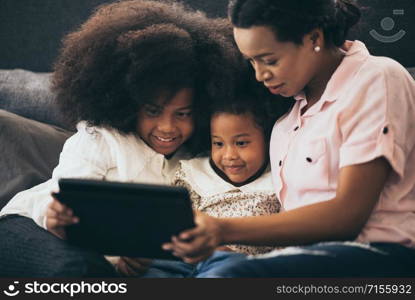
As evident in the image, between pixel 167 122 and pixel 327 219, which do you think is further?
pixel 167 122

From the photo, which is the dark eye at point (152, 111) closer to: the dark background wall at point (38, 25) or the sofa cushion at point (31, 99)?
the sofa cushion at point (31, 99)

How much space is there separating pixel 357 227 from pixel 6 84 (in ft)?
4.68

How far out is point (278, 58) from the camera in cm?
137

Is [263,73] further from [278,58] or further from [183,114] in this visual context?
[183,114]

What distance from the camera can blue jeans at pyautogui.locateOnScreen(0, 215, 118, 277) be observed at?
1.37 meters

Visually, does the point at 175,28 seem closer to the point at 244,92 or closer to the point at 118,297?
the point at 244,92

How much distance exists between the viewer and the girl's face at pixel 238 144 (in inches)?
63.5

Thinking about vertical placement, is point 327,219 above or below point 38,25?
below

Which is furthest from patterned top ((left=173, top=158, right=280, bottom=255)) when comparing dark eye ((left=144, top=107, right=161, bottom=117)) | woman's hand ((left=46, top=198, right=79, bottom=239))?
woman's hand ((left=46, top=198, right=79, bottom=239))

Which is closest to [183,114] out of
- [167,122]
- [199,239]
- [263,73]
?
[167,122]

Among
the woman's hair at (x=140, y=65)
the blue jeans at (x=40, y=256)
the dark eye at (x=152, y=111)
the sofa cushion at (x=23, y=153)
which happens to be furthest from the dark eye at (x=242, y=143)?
the sofa cushion at (x=23, y=153)

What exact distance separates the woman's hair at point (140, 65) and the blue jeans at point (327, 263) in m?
0.52

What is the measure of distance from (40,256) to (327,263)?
2.14 ft

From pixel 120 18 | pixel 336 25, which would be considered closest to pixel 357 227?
pixel 336 25
